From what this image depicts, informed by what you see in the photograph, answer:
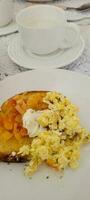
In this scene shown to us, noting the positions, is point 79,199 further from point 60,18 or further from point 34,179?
point 60,18

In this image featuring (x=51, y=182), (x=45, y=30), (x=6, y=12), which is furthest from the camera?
(x=6, y=12)

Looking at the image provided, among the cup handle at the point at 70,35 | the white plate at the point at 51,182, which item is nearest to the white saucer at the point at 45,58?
the cup handle at the point at 70,35

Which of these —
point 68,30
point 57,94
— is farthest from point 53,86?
point 68,30

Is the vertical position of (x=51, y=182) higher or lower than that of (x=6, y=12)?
lower

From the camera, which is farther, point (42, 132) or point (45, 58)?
point (45, 58)

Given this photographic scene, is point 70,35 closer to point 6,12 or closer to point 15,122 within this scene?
point 6,12

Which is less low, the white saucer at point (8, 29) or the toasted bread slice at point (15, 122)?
the white saucer at point (8, 29)

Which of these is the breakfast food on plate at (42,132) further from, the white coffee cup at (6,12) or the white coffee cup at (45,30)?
the white coffee cup at (6,12)

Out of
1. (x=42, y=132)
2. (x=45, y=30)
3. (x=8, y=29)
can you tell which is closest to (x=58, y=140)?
(x=42, y=132)
